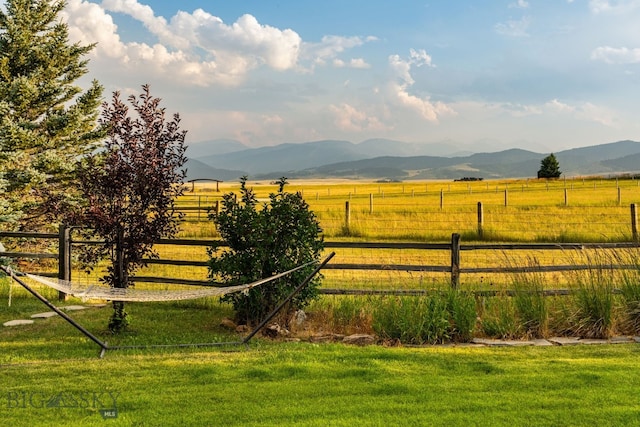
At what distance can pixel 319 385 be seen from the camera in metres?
4.91

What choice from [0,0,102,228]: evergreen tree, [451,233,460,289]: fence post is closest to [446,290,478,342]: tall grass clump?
[451,233,460,289]: fence post

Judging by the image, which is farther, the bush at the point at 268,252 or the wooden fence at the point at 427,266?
the wooden fence at the point at 427,266

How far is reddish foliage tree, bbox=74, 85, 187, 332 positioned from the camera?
7164mm

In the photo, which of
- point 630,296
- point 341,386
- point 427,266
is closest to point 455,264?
point 427,266

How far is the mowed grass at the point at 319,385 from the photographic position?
4254 millimetres

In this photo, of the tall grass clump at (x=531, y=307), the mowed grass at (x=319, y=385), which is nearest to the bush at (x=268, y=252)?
the mowed grass at (x=319, y=385)

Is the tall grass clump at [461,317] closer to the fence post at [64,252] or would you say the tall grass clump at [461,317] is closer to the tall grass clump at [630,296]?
the tall grass clump at [630,296]

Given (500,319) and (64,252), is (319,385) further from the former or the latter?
(64,252)

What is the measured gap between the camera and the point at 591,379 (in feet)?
16.6

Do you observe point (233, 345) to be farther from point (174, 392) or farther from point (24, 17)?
point (24, 17)

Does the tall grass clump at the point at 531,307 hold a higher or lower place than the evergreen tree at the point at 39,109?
lower

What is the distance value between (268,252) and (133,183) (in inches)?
81.8

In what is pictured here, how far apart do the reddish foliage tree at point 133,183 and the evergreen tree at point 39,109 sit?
6713mm

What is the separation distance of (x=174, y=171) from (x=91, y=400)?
3.58 m
